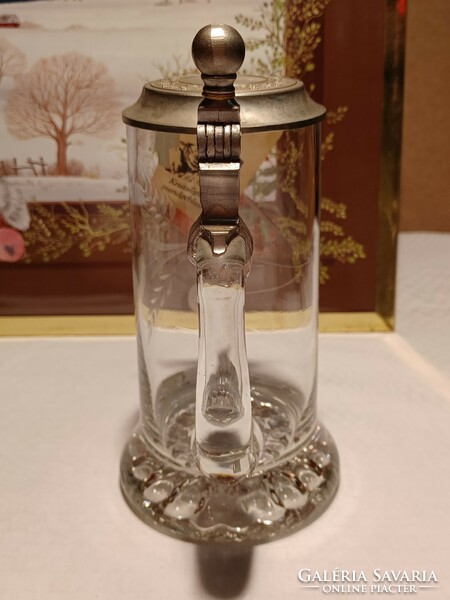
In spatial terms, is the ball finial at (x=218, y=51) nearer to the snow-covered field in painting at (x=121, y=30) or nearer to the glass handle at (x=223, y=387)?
the glass handle at (x=223, y=387)

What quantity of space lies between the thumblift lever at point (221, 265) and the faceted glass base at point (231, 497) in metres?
0.06

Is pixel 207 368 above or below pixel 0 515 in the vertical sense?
above

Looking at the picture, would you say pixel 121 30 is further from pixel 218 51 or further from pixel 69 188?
pixel 218 51

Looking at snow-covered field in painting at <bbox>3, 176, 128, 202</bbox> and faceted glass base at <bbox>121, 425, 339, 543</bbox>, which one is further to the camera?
snow-covered field in painting at <bbox>3, 176, 128, 202</bbox>

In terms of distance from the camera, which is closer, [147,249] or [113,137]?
[147,249]

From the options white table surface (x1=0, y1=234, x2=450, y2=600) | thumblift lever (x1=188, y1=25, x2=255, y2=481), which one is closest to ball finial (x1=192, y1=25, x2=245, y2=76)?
thumblift lever (x1=188, y1=25, x2=255, y2=481)

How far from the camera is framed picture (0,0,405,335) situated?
1.87 feet

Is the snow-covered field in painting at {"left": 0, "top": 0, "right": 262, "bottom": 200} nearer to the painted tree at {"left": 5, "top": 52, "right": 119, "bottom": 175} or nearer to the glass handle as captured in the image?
the painted tree at {"left": 5, "top": 52, "right": 119, "bottom": 175}

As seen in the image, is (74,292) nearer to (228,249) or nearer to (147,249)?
(147,249)

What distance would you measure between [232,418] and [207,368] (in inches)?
0.9

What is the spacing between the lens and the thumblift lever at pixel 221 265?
0.31 m

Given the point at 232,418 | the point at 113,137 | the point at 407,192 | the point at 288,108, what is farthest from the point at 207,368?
the point at 407,192

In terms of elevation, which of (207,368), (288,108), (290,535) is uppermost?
(288,108)

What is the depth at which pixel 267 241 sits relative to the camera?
47cm
